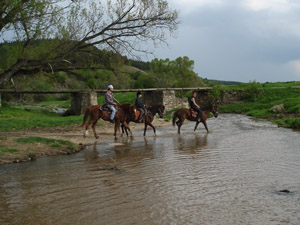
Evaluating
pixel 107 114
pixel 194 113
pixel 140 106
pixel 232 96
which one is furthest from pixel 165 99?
pixel 107 114

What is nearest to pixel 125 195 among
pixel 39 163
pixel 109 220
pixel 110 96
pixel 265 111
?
pixel 109 220

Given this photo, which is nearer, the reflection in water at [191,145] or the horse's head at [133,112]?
the reflection in water at [191,145]

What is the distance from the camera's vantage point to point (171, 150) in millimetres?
10867

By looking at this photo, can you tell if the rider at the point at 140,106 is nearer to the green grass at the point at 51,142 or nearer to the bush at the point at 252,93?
the green grass at the point at 51,142

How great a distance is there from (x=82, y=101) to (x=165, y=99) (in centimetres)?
961

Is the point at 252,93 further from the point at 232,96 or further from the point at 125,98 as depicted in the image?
the point at 125,98

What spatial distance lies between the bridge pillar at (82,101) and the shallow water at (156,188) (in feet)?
56.2

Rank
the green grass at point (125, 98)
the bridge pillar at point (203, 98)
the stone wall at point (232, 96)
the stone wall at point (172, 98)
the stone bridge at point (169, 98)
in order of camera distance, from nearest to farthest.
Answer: the stone bridge at point (169, 98) < the stone wall at point (172, 98) < the stone wall at point (232, 96) < the green grass at point (125, 98) < the bridge pillar at point (203, 98)

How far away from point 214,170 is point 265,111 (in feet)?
65.1

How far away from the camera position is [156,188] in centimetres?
623

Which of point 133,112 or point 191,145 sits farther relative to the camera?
point 133,112

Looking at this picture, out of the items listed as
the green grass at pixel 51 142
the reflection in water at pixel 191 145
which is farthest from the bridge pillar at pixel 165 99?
the green grass at pixel 51 142

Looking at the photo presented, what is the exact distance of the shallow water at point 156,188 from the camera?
15.8ft

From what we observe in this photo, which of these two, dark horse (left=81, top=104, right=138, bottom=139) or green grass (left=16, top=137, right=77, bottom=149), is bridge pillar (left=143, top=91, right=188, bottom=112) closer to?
dark horse (left=81, top=104, right=138, bottom=139)
